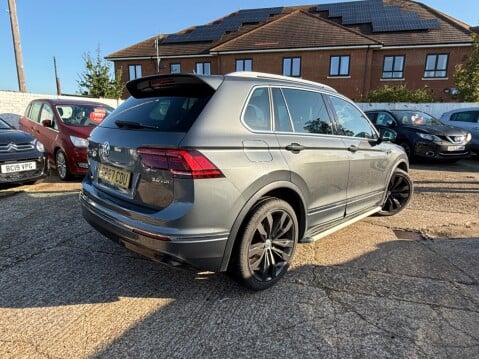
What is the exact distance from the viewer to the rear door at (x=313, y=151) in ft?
9.62

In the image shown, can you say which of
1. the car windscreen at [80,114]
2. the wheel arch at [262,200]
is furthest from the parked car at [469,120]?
the car windscreen at [80,114]

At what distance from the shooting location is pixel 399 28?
82.5 ft

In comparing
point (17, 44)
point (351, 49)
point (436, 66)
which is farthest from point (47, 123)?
point (436, 66)

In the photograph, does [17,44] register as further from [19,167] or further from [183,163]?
[183,163]

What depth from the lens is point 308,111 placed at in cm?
329

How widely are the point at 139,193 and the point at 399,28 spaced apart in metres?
28.2

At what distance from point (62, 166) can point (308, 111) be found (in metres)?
5.47

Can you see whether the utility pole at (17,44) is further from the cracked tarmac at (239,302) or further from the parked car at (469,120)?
the parked car at (469,120)

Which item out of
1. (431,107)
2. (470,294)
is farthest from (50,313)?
(431,107)

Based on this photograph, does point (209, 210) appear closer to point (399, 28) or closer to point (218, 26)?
point (399, 28)

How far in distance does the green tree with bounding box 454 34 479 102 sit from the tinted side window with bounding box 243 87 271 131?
733 inches

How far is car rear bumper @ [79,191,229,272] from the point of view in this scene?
2.31m

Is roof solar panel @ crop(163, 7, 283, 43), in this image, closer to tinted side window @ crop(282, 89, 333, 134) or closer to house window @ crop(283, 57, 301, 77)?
house window @ crop(283, 57, 301, 77)

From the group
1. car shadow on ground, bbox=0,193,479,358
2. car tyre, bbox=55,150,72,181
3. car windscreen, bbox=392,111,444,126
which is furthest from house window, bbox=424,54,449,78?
car tyre, bbox=55,150,72,181
